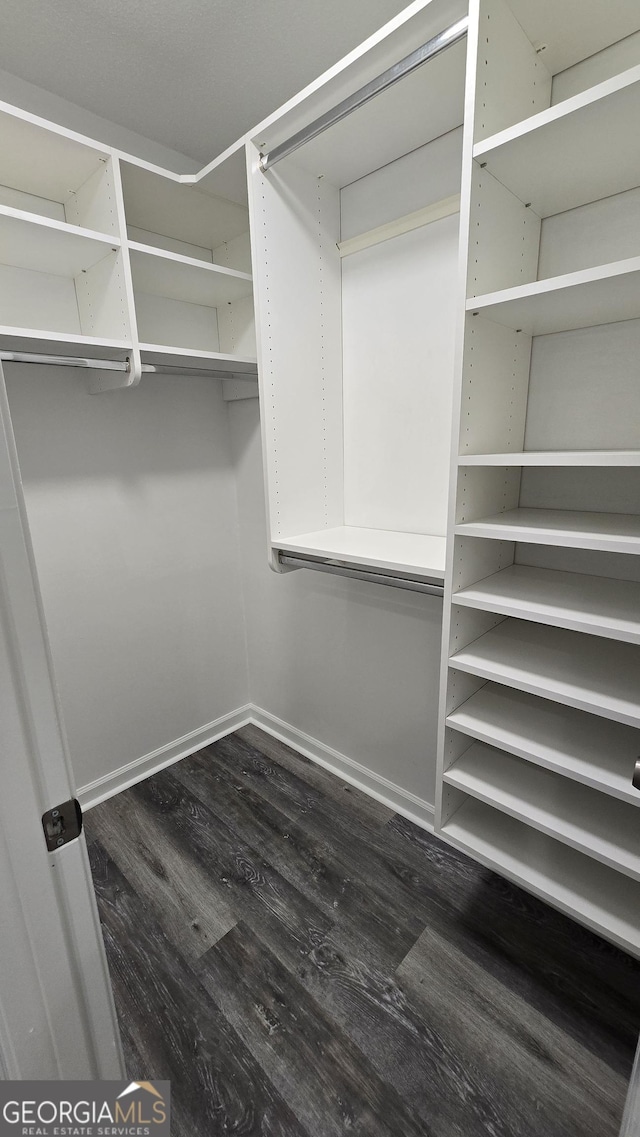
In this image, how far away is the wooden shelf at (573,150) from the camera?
30.9 inches

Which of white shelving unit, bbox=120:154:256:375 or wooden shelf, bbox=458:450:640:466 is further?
white shelving unit, bbox=120:154:256:375

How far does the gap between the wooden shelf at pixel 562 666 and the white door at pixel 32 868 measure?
33.9 inches

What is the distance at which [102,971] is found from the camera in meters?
0.73

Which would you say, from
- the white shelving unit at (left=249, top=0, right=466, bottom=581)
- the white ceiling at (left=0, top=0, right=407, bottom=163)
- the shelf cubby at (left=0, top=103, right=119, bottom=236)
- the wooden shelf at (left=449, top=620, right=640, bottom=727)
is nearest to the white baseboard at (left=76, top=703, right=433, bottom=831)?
the wooden shelf at (left=449, top=620, right=640, bottom=727)

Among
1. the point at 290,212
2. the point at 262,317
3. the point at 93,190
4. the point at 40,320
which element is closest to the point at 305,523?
the point at 262,317

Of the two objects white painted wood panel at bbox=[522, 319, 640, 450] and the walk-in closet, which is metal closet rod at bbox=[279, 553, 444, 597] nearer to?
the walk-in closet

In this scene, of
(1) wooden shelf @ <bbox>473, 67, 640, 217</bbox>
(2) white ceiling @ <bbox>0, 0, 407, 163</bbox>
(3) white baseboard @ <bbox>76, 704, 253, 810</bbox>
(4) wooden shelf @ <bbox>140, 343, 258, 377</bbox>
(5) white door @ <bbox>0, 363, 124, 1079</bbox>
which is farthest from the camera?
(3) white baseboard @ <bbox>76, 704, 253, 810</bbox>

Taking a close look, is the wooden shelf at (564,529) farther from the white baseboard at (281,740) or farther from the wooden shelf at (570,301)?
the white baseboard at (281,740)

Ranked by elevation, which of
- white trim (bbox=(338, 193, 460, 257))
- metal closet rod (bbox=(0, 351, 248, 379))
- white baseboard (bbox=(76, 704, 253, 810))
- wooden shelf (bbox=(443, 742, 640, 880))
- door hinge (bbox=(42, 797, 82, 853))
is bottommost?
white baseboard (bbox=(76, 704, 253, 810))

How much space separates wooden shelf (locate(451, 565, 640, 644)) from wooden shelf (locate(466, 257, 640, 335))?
0.61 meters

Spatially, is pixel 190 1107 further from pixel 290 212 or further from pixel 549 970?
pixel 290 212

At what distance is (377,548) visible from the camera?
148 cm

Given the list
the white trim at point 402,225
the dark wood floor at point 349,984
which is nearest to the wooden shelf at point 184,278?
the white trim at point 402,225

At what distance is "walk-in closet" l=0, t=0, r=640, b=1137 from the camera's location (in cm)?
93
